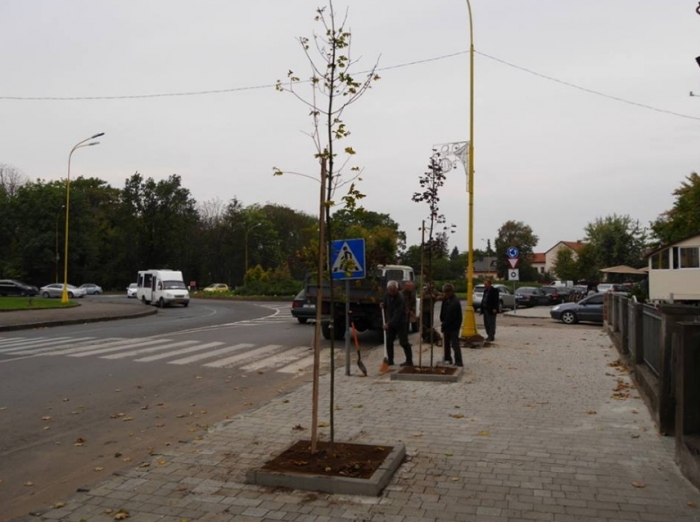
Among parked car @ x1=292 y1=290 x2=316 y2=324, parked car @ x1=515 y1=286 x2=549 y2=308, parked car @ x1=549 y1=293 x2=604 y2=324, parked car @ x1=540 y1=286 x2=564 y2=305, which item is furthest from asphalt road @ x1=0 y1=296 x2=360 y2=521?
parked car @ x1=540 y1=286 x2=564 y2=305

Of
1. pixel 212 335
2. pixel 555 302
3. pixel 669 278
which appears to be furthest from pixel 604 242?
pixel 212 335

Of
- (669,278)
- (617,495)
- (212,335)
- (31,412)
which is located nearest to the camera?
(617,495)

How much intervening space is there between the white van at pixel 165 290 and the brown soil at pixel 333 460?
37258mm

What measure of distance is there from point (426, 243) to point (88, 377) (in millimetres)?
6475

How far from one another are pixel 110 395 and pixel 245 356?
5.07 metres

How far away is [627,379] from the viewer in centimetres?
1089

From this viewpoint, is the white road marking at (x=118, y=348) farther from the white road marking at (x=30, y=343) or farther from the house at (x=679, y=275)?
the house at (x=679, y=275)

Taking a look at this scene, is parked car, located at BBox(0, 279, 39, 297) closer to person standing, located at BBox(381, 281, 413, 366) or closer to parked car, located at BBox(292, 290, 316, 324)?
parked car, located at BBox(292, 290, 316, 324)

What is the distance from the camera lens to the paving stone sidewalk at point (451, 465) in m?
4.56

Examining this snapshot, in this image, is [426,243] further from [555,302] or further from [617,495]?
[555,302]

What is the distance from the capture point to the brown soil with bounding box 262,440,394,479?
523 centimetres

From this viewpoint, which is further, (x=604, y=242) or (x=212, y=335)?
(x=604, y=242)

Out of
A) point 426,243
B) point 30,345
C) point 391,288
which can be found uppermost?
point 426,243

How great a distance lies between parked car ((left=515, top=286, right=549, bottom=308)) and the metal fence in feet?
113
